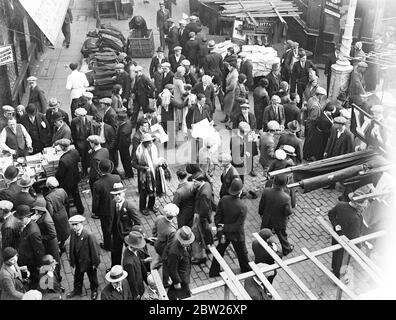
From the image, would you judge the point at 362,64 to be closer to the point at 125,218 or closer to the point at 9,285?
the point at 125,218

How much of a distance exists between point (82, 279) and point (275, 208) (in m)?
3.51

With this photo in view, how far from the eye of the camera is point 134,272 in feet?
27.8

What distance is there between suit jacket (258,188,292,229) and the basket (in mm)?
10924

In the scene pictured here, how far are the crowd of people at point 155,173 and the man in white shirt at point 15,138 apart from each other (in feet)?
0.07

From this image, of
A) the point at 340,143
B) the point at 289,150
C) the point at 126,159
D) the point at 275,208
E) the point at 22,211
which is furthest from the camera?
the point at 126,159

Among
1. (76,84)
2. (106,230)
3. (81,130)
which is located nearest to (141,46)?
(76,84)

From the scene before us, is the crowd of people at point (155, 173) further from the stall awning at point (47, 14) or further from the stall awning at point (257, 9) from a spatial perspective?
the stall awning at point (257, 9)

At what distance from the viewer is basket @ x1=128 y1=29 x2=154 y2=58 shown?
19.6m

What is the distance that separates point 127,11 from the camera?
2336 cm

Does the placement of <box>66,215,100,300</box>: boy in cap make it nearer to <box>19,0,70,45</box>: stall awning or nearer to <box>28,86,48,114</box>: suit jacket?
<box>28,86,48,114</box>: suit jacket

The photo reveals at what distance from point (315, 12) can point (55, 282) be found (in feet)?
47.5

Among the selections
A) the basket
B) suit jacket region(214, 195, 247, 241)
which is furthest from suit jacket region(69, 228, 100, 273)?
the basket

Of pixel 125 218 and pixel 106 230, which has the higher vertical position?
pixel 125 218

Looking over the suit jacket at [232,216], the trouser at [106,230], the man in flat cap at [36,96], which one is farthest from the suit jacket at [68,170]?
the suit jacket at [232,216]
